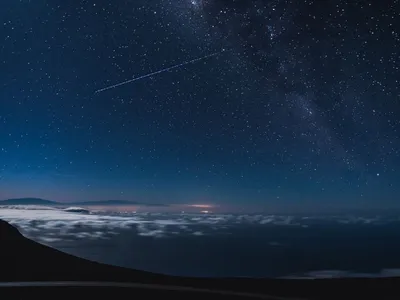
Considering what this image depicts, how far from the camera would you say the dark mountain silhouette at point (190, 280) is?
9336mm

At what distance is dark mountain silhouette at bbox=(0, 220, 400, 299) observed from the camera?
934 centimetres

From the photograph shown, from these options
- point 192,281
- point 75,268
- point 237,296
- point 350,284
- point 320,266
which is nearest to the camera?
point 237,296

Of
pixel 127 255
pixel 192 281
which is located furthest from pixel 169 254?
pixel 192 281

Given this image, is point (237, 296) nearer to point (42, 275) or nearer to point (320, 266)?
point (42, 275)

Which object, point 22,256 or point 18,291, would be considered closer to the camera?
point 18,291

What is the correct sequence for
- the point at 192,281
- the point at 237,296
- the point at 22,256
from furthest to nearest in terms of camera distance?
the point at 22,256
the point at 192,281
the point at 237,296

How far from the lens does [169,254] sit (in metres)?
75.0

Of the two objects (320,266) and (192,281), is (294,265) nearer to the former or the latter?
(320,266)

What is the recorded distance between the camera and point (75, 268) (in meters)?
13.4

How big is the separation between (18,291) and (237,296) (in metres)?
4.48

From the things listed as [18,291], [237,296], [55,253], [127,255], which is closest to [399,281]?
[237,296]

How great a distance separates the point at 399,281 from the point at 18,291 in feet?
30.9

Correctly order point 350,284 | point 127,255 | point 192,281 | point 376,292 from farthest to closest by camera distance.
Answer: point 127,255, point 192,281, point 350,284, point 376,292

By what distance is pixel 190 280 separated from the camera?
1170 cm
